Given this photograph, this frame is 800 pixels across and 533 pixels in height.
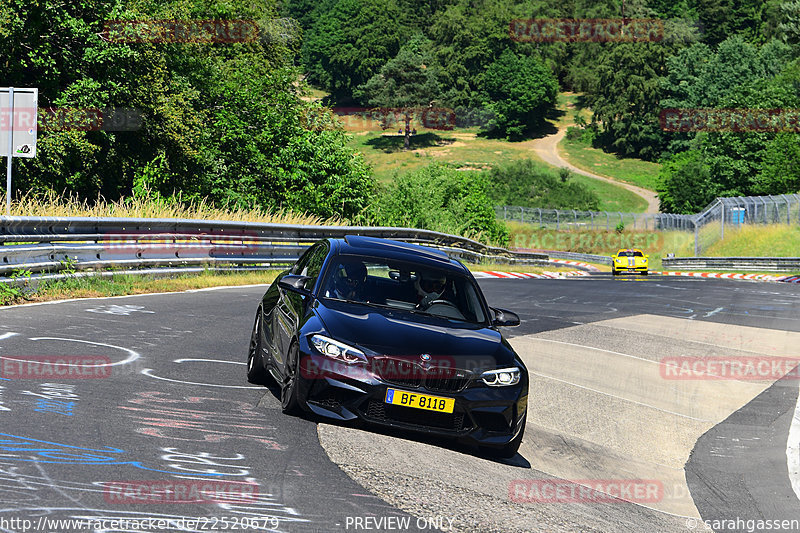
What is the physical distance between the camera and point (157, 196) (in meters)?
32.9

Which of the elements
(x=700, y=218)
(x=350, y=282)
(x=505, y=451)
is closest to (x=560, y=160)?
(x=700, y=218)

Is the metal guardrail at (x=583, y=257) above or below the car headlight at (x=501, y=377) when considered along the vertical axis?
below

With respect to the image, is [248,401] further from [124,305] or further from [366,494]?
[124,305]

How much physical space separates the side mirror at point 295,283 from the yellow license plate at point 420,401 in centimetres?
165

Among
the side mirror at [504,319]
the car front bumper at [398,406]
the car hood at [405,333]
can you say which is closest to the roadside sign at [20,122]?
the car hood at [405,333]

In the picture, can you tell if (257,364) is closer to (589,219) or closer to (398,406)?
(398,406)

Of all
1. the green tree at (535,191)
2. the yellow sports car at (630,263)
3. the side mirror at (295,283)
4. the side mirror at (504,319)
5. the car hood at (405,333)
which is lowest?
the green tree at (535,191)

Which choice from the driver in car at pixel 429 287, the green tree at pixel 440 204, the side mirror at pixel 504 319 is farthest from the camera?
the green tree at pixel 440 204

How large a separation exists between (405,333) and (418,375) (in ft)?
1.54

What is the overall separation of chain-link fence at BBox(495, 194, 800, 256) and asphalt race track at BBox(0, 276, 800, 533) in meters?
47.8

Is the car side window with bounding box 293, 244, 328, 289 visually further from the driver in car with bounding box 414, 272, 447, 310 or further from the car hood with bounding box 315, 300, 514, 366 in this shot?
the driver in car with bounding box 414, 272, 447, 310

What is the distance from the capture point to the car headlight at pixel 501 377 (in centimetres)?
755

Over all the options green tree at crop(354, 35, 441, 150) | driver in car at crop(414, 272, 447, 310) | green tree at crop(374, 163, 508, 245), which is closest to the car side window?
driver in car at crop(414, 272, 447, 310)

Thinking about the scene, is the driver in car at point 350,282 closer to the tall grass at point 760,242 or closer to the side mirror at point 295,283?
the side mirror at point 295,283
